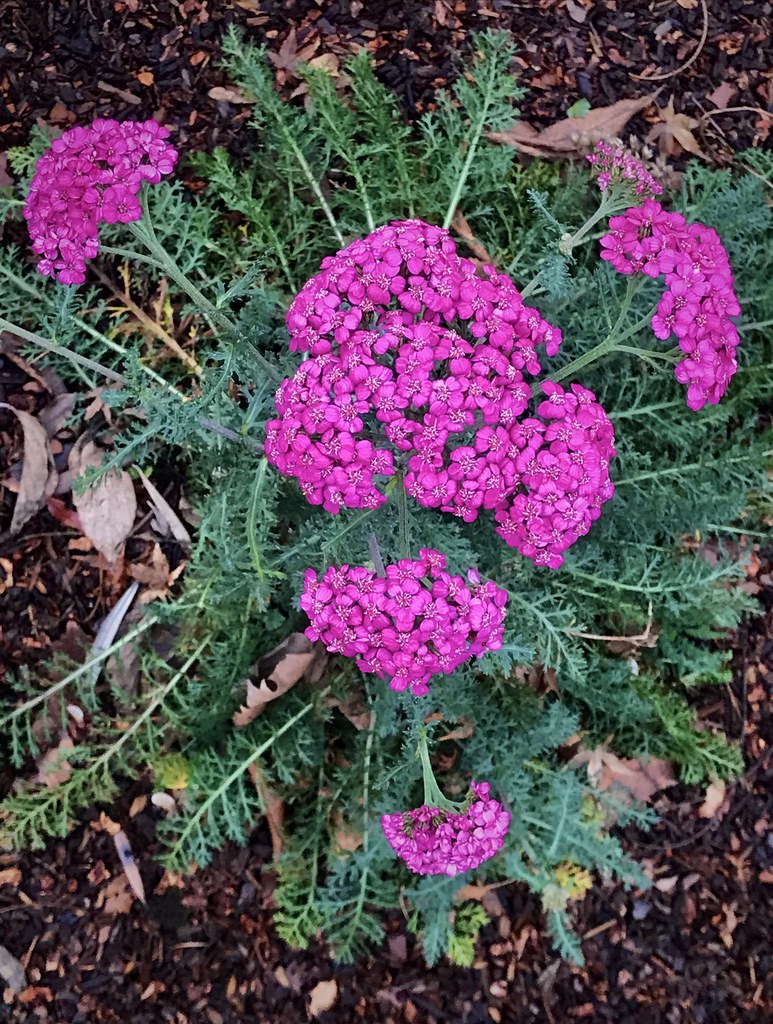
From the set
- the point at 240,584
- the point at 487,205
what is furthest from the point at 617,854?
the point at 487,205

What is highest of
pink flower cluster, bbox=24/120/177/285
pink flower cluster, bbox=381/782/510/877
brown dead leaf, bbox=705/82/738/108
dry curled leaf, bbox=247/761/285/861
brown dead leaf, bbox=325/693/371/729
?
pink flower cluster, bbox=24/120/177/285

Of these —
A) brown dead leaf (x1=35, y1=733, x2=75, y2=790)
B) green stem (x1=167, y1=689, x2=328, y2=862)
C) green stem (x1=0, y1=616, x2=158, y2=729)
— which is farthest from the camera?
brown dead leaf (x1=35, y1=733, x2=75, y2=790)

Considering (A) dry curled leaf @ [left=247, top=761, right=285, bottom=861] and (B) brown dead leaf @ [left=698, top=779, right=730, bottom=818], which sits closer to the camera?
Answer: (A) dry curled leaf @ [left=247, top=761, right=285, bottom=861]

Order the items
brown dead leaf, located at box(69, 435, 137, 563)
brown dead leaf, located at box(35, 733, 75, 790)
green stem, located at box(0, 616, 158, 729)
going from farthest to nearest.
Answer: brown dead leaf, located at box(69, 435, 137, 563) < brown dead leaf, located at box(35, 733, 75, 790) < green stem, located at box(0, 616, 158, 729)

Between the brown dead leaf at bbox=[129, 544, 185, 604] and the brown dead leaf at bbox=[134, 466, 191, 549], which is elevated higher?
the brown dead leaf at bbox=[134, 466, 191, 549]

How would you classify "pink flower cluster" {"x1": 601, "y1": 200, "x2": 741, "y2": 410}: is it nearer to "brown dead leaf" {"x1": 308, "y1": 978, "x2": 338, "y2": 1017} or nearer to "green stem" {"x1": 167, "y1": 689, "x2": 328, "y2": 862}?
"green stem" {"x1": 167, "y1": 689, "x2": 328, "y2": 862}

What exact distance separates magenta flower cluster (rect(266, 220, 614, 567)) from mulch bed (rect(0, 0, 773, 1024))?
1598 mm

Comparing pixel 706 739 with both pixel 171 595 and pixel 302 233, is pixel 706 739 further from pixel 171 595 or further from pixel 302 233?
pixel 302 233

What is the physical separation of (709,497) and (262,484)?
135cm

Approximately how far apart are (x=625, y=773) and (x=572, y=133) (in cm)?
239

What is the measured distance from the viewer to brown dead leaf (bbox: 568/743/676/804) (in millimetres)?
3115

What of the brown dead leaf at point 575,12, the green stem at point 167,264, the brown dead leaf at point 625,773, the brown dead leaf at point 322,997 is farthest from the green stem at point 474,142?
the brown dead leaf at point 322,997

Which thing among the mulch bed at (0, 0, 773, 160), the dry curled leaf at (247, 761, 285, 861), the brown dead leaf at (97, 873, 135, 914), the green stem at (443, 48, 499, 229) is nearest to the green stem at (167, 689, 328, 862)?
the dry curled leaf at (247, 761, 285, 861)

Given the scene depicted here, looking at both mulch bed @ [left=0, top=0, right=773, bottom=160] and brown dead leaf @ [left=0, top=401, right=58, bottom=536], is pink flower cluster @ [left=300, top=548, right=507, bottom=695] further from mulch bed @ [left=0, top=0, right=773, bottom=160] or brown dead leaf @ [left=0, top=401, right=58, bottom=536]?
mulch bed @ [left=0, top=0, right=773, bottom=160]
